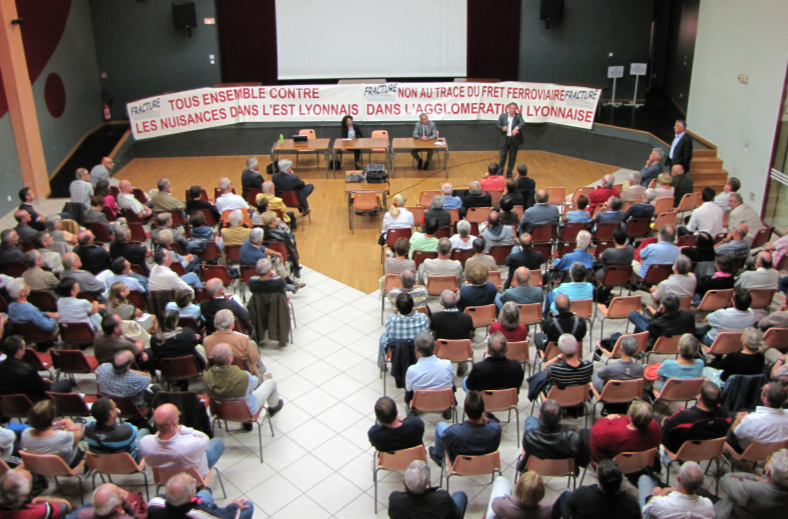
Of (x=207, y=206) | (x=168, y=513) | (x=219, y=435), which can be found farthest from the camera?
(x=207, y=206)

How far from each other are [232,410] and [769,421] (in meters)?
4.37

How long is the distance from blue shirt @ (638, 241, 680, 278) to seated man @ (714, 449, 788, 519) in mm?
3816

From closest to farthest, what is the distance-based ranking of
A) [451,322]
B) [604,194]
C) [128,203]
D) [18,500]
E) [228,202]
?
[18,500] → [451,322] → [228,202] → [128,203] → [604,194]

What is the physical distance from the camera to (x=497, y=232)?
8.84 meters

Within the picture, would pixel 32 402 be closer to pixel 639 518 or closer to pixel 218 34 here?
pixel 639 518

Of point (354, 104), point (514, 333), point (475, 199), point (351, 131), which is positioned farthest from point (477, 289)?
point (354, 104)

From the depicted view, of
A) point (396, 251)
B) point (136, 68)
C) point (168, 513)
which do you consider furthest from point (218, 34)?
point (168, 513)

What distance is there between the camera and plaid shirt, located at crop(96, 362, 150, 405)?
235 inches

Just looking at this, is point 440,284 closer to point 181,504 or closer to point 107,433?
point 107,433

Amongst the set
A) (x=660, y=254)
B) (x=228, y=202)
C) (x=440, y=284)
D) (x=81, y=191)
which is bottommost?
(x=440, y=284)

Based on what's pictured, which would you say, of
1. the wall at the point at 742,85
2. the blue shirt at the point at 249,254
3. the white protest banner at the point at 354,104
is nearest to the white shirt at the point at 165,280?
the blue shirt at the point at 249,254

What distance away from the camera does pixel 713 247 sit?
845 centimetres

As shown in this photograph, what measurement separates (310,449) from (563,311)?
2.75 meters

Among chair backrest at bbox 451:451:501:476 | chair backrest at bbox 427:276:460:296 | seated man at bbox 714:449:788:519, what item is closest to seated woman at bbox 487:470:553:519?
chair backrest at bbox 451:451:501:476
